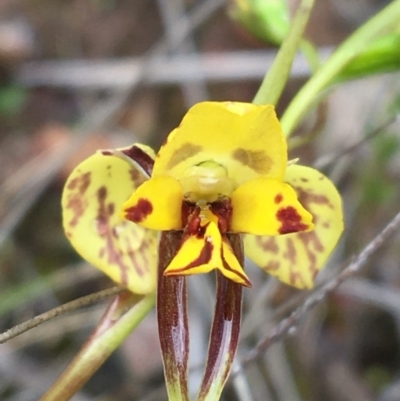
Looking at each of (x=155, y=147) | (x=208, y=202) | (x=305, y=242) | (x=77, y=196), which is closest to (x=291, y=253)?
(x=305, y=242)

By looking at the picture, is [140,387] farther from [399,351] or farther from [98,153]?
[98,153]

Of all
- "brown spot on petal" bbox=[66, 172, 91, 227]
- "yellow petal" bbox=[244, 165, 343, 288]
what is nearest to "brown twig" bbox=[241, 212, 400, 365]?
"yellow petal" bbox=[244, 165, 343, 288]

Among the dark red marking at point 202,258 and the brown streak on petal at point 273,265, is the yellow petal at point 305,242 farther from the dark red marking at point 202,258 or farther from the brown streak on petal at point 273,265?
the dark red marking at point 202,258

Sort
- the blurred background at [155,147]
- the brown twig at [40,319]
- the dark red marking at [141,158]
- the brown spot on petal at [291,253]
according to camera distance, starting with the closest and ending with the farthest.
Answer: the brown twig at [40,319] → the dark red marking at [141,158] → the brown spot on petal at [291,253] → the blurred background at [155,147]

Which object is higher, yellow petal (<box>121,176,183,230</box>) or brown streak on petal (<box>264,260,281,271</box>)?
yellow petal (<box>121,176,183,230</box>)

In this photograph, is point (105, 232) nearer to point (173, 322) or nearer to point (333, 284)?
point (173, 322)

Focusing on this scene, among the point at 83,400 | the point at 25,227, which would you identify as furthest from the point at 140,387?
the point at 25,227

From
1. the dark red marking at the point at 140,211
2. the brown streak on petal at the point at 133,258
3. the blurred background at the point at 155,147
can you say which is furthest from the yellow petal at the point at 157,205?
the blurred background at the point at 155,147

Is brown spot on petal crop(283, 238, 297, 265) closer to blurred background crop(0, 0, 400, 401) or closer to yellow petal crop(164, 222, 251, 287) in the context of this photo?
yellow petal crop(164, 222, 251, 287)
